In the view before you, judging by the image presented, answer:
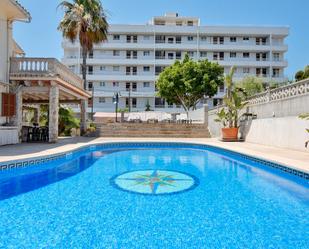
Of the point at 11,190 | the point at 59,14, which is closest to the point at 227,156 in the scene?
the point at 11,190

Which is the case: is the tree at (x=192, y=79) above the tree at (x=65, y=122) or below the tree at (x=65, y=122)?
above

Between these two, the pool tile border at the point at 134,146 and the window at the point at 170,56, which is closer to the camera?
the pool tile border at the point at 134,146

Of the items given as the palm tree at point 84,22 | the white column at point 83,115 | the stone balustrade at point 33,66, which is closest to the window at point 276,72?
the palm tree at point 84,22

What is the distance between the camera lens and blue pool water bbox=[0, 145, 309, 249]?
13.1 feet

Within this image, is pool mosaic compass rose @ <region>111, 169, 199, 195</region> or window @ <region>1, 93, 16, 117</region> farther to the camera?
window @ <region>1, 93, 16, 117</region>

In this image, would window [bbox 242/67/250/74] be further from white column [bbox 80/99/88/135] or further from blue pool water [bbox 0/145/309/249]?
blue pool water [bbox 0/145/309/249]

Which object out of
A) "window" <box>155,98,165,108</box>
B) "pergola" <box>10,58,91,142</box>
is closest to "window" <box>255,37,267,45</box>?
"window" <box>155,98,165,108</box>

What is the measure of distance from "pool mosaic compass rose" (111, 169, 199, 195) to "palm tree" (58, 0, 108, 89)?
57.5 ft

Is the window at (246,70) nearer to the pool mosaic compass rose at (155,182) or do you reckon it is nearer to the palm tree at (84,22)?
the palm tree at (84,22)

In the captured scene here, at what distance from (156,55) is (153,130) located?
29.7m

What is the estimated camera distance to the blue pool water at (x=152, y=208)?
4008mm

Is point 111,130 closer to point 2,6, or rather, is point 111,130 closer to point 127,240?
point 2,6

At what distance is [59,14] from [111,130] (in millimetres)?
11223

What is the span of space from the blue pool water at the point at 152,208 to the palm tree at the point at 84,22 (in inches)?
646
